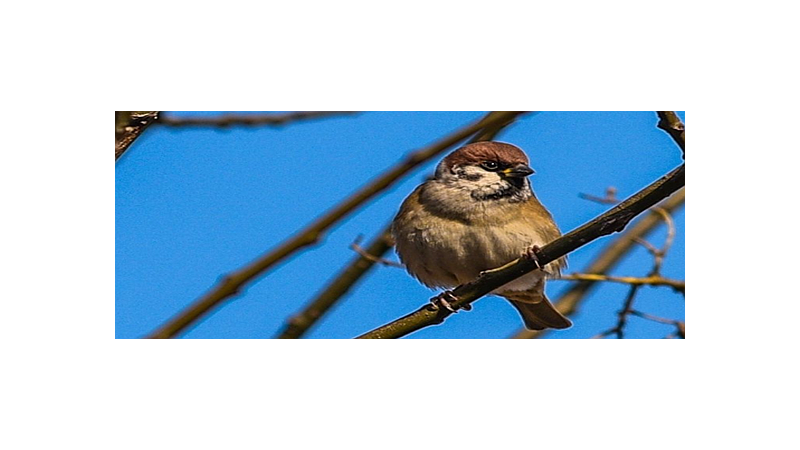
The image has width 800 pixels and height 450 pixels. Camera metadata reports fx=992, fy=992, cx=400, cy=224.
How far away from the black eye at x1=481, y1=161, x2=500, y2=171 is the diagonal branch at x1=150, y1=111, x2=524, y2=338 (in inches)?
4.3

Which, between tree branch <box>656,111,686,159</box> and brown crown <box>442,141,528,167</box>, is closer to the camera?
tree branch <box>656,111,686,159</box>

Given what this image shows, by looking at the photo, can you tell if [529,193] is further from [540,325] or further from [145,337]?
[145,337]

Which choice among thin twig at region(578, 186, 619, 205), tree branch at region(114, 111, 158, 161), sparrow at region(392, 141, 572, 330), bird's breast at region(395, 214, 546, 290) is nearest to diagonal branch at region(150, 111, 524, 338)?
sparrow at region(392, 141, 572, 330)

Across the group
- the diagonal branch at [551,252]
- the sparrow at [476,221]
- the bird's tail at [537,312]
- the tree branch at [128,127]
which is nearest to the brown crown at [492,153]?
the sparrow at [476,221]

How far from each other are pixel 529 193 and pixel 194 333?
1056 mm

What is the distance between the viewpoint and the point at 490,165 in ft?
9.52

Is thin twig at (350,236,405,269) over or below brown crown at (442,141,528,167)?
below

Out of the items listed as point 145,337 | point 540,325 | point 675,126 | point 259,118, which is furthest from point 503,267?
point 145,337

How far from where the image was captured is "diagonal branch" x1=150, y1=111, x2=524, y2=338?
2.77m

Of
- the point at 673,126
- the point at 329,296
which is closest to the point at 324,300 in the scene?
the point at 329,296

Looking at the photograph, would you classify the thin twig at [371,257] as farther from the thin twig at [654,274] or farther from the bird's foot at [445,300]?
the thin twig at [654,274]

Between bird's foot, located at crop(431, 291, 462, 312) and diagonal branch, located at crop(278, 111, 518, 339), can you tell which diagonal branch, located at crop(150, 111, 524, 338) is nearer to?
diagonal branch, located at crop(278, 111, 518, 339)

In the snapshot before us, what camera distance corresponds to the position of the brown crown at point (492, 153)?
9.48ft

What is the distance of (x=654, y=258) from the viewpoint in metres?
2.93
